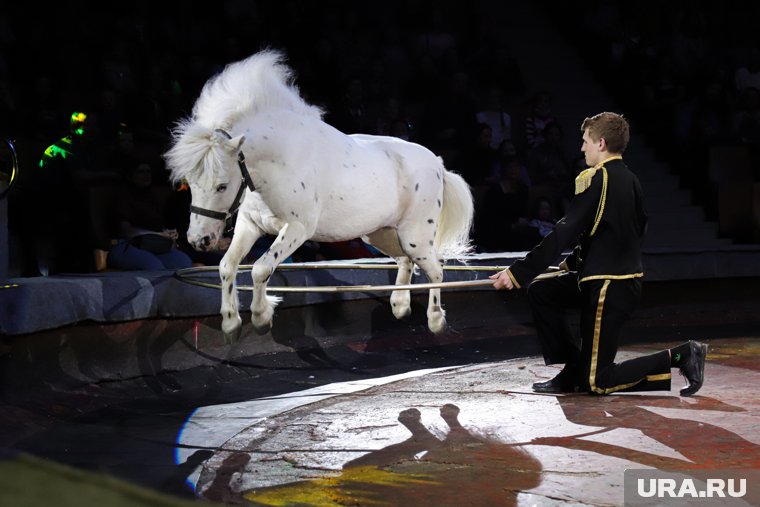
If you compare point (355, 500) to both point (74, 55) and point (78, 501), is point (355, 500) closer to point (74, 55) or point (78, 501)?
point (78, 501)

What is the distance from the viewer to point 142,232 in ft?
25.5

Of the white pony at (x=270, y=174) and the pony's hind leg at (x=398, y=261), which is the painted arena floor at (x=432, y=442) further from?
the white pony at (x=270, y=174)

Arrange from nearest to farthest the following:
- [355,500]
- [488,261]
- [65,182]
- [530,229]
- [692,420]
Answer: [355,500]
[692,420]
[65,182]
[488,261]
[530,229]

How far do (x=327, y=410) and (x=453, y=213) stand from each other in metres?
1.95

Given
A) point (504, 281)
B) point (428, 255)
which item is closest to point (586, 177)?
point (504, 281)

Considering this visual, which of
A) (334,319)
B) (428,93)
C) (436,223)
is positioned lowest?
(334,319)

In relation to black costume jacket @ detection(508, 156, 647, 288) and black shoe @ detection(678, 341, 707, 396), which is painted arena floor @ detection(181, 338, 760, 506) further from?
black costume jacket @ detection(508, 156, 647, 288)

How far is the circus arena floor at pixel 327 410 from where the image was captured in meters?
3.99

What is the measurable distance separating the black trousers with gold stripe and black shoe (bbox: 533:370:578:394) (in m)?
0.05

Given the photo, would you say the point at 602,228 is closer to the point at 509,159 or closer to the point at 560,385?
the point at 560,385

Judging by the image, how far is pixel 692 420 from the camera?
16.9 ft

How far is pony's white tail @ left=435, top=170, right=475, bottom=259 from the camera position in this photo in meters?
7.05

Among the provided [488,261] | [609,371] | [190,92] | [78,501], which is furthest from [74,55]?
[78,501]

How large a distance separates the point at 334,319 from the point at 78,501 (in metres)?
6.82
